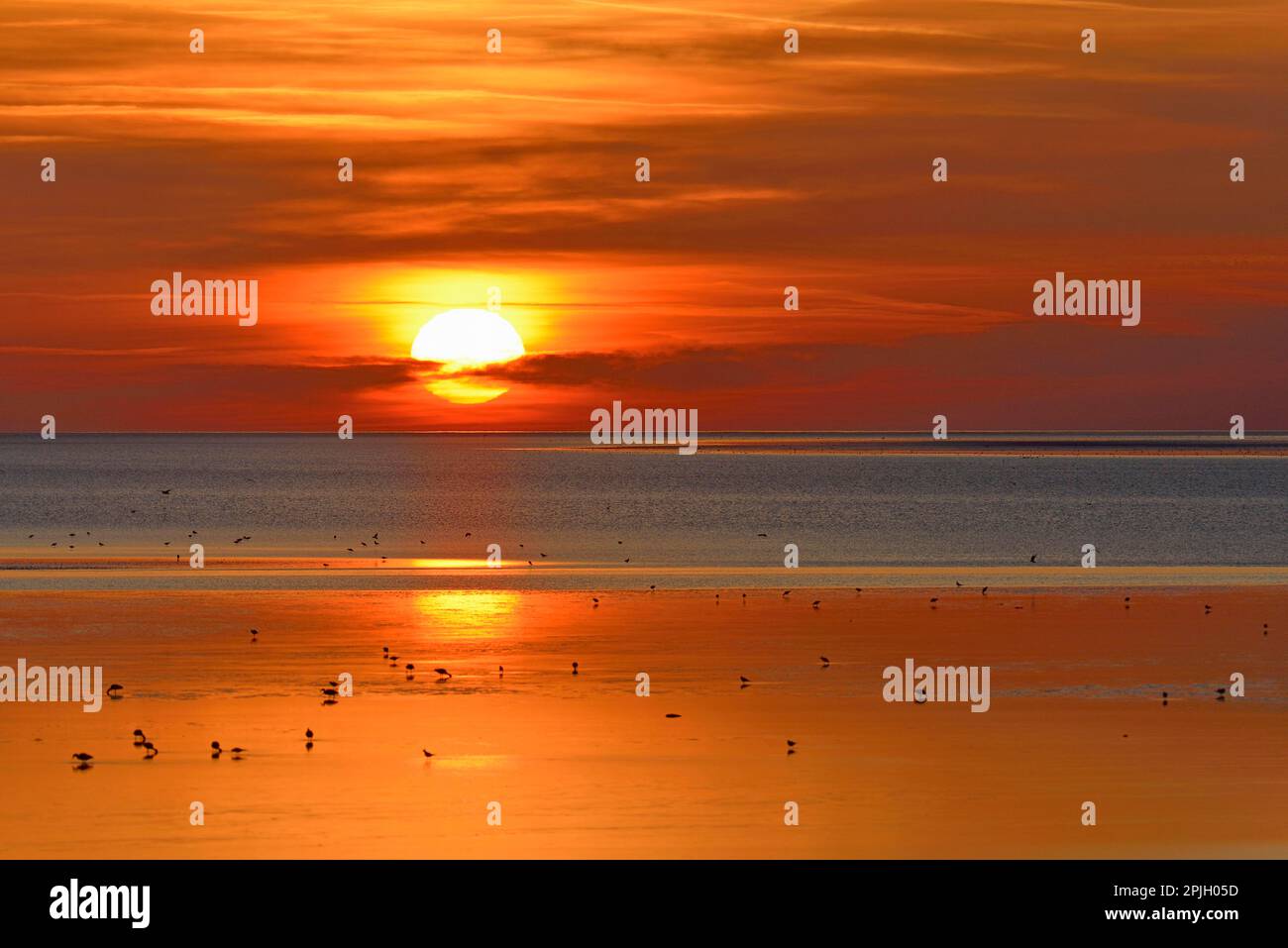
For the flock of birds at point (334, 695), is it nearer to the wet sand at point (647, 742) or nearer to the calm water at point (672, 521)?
the wet sand at point (647, 742)

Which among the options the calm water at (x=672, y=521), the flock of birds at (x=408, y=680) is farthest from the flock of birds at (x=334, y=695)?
the calm water at (x=672, y=521)

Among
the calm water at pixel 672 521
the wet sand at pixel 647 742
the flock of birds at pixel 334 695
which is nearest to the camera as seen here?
the wet sand at pixel 647 742

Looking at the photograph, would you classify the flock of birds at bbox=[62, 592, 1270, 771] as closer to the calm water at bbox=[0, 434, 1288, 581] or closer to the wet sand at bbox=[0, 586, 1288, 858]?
the wet sand at bbox=[0, 586, 1288, 858]

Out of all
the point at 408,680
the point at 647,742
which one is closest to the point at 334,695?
the point at 408,680

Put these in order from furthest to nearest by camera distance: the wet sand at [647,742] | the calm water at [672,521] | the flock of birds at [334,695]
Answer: the calm water at [672,521] < the flock of birds at [334,695] < the wet sand at [647,742]

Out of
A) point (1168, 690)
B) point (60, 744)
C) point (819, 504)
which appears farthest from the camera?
point (819, 504)

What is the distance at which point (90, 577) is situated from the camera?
177 feet

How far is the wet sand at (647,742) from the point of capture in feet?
65.1
